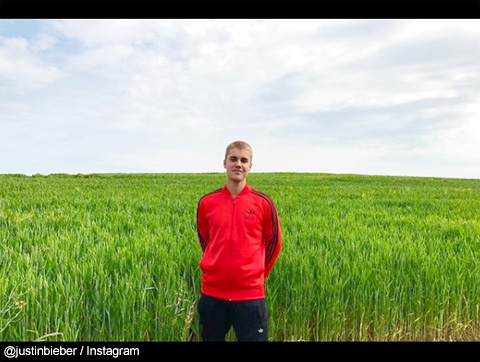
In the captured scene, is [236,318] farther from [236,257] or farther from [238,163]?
[238,163]

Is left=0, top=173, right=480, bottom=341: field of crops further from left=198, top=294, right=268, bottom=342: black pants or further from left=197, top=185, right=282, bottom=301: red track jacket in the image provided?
left=197, top=185, right=282, bottom=301: red track jacket

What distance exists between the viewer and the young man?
2.84m

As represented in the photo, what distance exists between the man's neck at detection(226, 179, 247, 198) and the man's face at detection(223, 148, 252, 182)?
0.26 feet

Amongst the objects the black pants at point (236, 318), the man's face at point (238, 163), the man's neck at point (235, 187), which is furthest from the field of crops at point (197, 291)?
the man's face at point (238, 163)

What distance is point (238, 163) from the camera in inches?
111

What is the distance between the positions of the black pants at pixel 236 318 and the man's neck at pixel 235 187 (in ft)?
2.60

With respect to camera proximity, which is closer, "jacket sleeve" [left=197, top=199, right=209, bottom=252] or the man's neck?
the man's neck

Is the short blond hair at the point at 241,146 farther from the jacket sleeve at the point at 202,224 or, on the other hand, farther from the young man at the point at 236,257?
the jacket sleeve at the point at 202,224

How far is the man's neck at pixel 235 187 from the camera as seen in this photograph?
2973 millimetres

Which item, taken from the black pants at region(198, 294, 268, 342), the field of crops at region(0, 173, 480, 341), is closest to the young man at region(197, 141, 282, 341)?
the black pants at region(198, 294, 268, 342)
